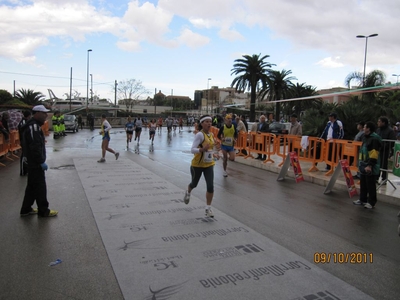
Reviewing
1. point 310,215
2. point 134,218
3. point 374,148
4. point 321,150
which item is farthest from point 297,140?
point 134,218

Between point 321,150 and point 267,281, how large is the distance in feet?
25.8

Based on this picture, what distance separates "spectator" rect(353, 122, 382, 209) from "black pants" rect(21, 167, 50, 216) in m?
6.21

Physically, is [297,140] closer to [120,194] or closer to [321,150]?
[321,150]

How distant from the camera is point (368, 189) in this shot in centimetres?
732

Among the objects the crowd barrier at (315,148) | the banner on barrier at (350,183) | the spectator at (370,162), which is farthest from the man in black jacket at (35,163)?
the crowd barrier at (315,148)

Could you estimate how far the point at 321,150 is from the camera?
10.9 m

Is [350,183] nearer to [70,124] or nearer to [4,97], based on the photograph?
[70,124]

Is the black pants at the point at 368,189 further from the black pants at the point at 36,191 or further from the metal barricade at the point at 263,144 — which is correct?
the black pants at the point at 36,191

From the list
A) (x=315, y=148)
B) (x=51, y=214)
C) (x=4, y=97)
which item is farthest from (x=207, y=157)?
(x=4, y=97)

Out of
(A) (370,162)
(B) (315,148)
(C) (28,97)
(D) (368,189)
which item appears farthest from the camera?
(C) (28,97)

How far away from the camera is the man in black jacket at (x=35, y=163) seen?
5.93 m

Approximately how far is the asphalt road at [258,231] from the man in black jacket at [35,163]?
12.8 inches
